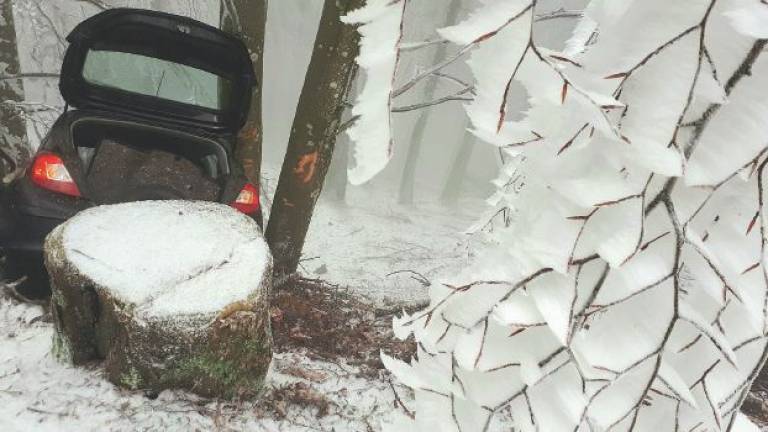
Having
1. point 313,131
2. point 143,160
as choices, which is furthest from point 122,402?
point 143,160

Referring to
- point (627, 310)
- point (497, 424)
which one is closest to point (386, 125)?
point (627, 310)

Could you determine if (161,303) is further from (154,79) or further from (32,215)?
(154,79)

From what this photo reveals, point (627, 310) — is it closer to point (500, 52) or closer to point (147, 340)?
point (500, 52)

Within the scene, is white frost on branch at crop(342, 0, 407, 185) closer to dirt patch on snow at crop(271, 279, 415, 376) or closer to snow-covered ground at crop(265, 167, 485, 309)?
dirt patch on snow at crop(271, 279, 415, 376)

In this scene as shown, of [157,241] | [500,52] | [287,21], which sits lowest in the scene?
[157,241]

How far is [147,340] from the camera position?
2.00m

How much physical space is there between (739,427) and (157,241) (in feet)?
7.96

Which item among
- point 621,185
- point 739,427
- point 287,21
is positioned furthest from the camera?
point 287,21

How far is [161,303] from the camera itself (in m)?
2.02

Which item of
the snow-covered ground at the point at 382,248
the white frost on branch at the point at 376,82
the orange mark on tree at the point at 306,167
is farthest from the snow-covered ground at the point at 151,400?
the white frost on branch at the point at 376,82

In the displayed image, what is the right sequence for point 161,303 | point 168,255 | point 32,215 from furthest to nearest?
point 32,215, point 168,255, point 161,303

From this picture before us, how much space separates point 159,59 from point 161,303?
279 centimetres

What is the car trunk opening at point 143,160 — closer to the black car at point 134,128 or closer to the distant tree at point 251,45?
the black car at point 134,128

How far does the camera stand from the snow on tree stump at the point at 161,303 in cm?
202
